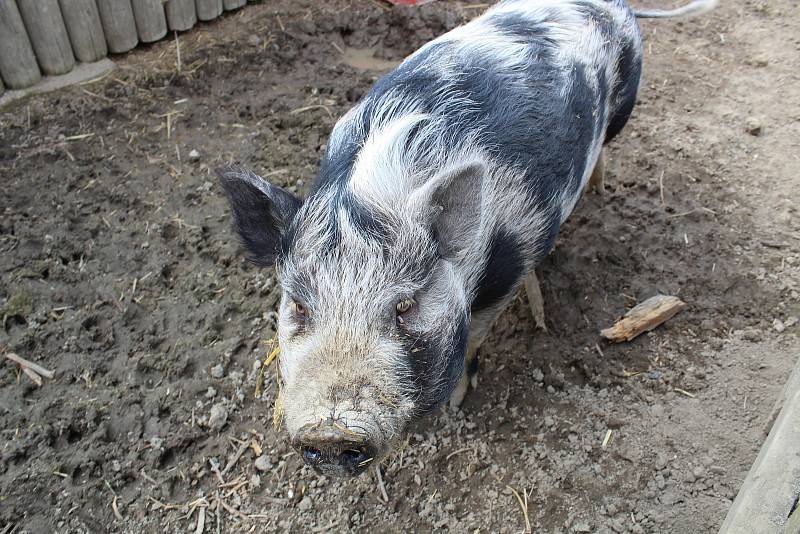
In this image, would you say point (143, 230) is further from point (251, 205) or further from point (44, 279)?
point (251, 205)

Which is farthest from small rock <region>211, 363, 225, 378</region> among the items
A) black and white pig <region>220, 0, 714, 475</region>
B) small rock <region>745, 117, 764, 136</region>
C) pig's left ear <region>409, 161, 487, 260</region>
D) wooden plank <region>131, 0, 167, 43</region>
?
small rock <region>745, 117, 764, 136</region>

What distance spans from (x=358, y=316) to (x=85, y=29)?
4.42 meters

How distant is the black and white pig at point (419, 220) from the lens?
2.32 m

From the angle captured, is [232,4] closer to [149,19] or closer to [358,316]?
[149,19]

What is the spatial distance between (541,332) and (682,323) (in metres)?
0.81

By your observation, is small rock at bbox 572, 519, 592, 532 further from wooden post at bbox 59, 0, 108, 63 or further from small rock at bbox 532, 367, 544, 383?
wooden post at bbox 59, 0, 108, 63

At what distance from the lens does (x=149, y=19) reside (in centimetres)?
571

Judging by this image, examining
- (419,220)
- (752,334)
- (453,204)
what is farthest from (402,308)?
(752,334)

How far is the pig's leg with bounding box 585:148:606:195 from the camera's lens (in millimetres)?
4555

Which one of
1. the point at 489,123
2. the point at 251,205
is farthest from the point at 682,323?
the point at 251,205

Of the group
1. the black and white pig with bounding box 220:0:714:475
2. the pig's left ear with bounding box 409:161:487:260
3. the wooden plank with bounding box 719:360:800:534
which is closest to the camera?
the wooden plank with bounding box 719:360:800:534

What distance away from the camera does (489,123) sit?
2930 millimetres

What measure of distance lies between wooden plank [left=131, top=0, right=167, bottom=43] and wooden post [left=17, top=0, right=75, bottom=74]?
61 cm

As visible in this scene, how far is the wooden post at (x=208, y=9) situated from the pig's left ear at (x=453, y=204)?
4381 mm
